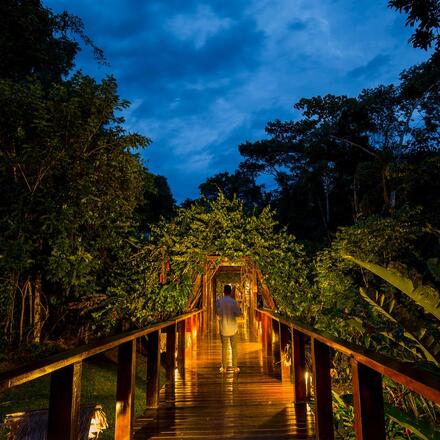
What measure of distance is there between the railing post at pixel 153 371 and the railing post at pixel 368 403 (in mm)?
2891

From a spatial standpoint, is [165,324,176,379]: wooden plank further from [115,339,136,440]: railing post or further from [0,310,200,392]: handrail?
[0,310,200,392]: handrail

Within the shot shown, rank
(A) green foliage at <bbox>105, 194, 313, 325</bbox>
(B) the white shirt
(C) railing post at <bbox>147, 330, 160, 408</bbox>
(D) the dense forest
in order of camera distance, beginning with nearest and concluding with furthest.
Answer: (C) railing post at <bbox>147, 330, 160, 408</bbox> → (D) the dense forest → (A) green foliage at <bbox>105, 194, 313, 325</bbox> → (B) the white shirt

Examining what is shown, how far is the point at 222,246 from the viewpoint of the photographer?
674cm

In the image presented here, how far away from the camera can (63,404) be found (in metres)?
2.04

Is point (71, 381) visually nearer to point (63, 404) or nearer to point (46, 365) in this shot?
point (63, 404)

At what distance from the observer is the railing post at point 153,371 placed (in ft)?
14.7

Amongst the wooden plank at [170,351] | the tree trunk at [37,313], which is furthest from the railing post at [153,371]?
the tree trunk at [37,313]

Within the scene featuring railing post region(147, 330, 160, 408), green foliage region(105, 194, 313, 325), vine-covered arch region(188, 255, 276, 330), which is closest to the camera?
railing post region(147, 330, 160, 408)

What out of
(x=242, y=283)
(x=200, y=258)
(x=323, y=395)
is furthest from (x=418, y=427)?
(x=242, y=283)

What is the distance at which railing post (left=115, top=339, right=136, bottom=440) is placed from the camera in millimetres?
3179

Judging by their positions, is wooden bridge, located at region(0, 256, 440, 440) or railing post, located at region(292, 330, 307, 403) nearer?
wooden bridge, located at region(0, 256, 440, 440)

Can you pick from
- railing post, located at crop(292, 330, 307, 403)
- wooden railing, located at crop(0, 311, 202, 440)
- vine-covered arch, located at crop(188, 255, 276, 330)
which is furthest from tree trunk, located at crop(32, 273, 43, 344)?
railing post, located at crop(292, 330, 307, 403)

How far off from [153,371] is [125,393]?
53.5 inches

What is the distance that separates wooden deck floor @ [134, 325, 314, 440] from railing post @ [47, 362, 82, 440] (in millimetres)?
1707
